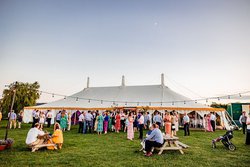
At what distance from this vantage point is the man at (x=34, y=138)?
18.7ft

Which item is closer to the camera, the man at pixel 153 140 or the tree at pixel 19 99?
the man at pixel 153 140

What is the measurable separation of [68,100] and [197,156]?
14.5 metres

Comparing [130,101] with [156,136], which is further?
[130,101]

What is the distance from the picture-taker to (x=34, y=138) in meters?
5.82

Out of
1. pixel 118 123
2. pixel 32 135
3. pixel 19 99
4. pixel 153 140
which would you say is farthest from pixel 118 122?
pixel 19 99

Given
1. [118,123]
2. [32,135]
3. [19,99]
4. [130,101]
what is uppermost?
[19,99]

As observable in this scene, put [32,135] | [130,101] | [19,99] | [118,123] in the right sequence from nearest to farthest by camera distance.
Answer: [32,135]
[118,123]
[130,101]
[19,99]

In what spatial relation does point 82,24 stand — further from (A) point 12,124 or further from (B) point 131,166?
(A) point 12,124

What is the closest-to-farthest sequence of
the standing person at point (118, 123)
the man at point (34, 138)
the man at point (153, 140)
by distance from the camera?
the man at point (153, 140), the man at point (34, 138), the standing person at point (118, 123)

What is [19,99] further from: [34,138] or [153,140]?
[153,140]

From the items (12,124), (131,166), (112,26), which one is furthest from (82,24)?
(12,124)

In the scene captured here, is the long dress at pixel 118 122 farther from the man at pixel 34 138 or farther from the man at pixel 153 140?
the man at pixel 153 140

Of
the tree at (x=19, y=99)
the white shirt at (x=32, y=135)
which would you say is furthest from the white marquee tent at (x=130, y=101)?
the white shirt at (x=32, y=135)

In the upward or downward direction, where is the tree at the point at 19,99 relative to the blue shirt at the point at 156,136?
upward
